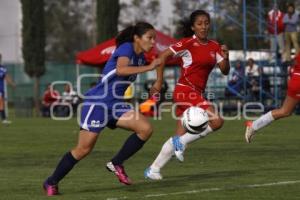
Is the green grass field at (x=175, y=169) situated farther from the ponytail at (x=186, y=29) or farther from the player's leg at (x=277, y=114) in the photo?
the ponytail at (x=186, y=29)

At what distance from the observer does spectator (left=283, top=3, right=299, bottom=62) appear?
33.9 metres

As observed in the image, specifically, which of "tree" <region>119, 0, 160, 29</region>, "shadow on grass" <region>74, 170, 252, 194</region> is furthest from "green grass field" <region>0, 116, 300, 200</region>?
"tree" <region>119, 0, 160, 29</region>

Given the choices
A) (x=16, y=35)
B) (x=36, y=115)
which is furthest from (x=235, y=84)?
(x=16, y=35)

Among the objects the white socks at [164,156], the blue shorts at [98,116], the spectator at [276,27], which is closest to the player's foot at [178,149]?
the white socks at [164,156]

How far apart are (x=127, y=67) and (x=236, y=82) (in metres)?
25.9

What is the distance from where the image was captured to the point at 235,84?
37.4 metres

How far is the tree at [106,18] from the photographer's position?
48406mm

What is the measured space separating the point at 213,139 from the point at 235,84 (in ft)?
48.5

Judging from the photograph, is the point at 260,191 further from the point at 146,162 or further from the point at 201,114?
the point at 146,162

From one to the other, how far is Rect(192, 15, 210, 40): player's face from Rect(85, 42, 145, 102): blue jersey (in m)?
2.05

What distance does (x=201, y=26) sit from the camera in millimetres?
14000

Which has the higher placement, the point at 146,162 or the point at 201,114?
the point at 201,114

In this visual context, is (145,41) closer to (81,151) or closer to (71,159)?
(81,151)

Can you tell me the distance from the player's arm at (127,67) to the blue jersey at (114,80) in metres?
0.12
